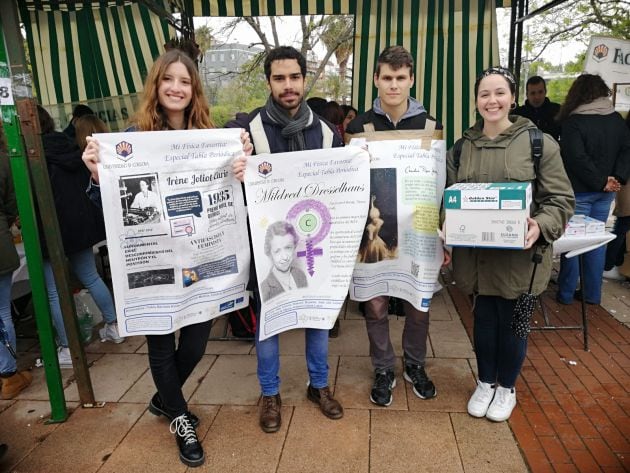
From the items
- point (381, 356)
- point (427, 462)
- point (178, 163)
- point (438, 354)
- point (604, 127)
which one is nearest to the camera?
point (178, 163)

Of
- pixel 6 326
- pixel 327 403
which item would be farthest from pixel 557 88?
pixel 6 326

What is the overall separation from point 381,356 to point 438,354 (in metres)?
0.80

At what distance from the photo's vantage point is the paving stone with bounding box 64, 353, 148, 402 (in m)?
3.11

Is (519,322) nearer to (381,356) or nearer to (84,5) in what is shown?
(381,356)

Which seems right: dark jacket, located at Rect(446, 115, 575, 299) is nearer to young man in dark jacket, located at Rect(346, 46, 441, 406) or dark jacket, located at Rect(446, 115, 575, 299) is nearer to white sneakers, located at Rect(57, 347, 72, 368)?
young man in dark jacket, located at Rect(346, 46, 441, 406)

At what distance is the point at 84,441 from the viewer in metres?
2.62

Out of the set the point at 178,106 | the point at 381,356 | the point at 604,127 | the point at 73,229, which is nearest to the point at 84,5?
the point at 73,229

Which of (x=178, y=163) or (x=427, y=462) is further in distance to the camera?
(x=427, y=462)

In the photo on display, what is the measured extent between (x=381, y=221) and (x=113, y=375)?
2.34 meters

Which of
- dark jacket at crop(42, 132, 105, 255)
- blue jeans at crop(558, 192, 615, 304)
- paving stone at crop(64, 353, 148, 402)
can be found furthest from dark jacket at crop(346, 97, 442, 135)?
blue jeans at crop(558, 192, 615, 304)

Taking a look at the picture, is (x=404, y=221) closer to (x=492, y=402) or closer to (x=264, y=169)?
(x=264, y=169)

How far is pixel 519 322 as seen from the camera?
246 centimetres

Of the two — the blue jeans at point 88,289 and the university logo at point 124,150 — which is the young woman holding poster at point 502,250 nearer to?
the university logo at point 124,150

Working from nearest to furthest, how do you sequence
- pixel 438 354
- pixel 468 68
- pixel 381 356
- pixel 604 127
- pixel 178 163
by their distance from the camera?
pixel 178 163, pixel 381 356, pixel 438 354, pixel 604 127, pixel 468 68
